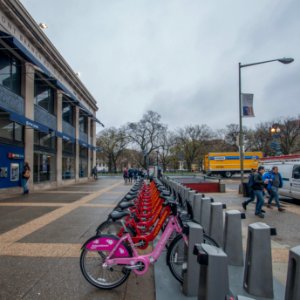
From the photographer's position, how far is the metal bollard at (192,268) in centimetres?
312

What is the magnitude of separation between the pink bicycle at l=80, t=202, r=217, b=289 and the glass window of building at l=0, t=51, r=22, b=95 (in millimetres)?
12570

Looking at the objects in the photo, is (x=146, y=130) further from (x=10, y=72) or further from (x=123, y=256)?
(x=123, y=256)

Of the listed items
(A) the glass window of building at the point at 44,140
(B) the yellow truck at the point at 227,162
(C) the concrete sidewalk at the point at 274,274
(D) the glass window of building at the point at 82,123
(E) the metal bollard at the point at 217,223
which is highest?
(D) the glass window of building at the point at 82,123

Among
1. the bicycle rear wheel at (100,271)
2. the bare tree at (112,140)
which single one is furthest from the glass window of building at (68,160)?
the bare tree at (112,140)

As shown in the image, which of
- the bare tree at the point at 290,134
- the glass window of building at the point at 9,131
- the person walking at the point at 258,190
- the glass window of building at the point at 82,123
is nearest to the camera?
the person walking at the point at 258,190

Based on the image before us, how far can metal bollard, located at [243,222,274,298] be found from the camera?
313 cm

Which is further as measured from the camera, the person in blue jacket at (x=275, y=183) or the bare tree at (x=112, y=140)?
the bare tree at (x=112, y=140)

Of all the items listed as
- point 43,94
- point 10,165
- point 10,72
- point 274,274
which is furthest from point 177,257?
point 43,94

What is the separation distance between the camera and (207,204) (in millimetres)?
4973

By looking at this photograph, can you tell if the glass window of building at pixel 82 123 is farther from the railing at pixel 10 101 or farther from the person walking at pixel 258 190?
the person walking at pixel 258 190

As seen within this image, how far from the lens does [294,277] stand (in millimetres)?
2066

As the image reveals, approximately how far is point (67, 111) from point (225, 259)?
23854 mm

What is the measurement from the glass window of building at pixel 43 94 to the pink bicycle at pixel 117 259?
14.9 m

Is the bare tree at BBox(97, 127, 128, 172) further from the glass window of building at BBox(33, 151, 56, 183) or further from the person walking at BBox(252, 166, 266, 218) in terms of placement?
the person walking at BBox(252, 166, 266, 218)
